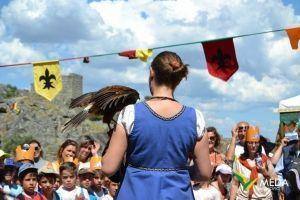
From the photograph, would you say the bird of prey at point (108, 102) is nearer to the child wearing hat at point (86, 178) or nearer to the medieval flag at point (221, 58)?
the child wearing hat at point (86, 178)

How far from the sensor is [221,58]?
26.8 feet

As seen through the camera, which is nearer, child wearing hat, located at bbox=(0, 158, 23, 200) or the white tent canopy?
child wearing hat, located at bbox=(0, 158, 23, 200)

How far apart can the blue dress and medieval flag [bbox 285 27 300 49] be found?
4.61m

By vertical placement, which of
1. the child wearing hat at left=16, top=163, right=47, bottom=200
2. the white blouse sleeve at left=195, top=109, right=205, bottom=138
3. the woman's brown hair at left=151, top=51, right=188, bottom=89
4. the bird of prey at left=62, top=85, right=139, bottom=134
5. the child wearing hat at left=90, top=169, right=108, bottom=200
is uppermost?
the woman's brown hair at left=151, top=51, right=188, bottom=89

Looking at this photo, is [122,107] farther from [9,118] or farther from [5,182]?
[9,118]

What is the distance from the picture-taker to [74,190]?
641 cm

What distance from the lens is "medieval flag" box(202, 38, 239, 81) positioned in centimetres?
809

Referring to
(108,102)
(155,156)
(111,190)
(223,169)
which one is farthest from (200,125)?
(223,169)

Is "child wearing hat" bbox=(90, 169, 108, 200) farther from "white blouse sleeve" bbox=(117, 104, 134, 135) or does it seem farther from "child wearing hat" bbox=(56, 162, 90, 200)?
"white blouse sleeve" bbox=(117, 104, 134, 135)

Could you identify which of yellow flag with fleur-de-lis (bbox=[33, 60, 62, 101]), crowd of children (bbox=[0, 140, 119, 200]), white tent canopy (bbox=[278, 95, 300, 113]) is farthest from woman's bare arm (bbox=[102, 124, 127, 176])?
white tent canopy (bbox=[278, 95, 300, 113])

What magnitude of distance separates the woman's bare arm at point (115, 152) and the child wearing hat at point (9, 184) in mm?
3132

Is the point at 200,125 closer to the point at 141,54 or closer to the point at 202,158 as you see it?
the point at 202,158

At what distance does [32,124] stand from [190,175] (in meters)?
35.0

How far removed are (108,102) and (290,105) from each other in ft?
22.6
